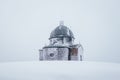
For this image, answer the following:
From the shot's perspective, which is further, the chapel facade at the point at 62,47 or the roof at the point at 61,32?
the roof at the point at 61,32

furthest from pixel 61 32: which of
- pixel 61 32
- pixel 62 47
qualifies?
pixel 62 47

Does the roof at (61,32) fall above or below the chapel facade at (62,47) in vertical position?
above

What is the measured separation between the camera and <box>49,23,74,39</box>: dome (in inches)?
656

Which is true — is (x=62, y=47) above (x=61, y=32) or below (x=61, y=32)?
below

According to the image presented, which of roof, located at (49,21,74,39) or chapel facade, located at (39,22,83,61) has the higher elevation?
roof, located at (49,21,74,39)

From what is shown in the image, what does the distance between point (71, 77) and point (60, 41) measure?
14862mm

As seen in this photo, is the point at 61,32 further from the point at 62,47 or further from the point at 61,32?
the point at 62,47

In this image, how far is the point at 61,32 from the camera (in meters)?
16.8

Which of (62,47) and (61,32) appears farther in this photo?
(61,32)

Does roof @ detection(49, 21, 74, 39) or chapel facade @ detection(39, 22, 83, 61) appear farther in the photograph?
roof @ detection(49, 21, 74, 39)

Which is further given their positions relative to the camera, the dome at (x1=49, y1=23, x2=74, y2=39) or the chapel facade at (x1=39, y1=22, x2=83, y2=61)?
the dome at (x1=49, y1=23, x2=74, y2=39)

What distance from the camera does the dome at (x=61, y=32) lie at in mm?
16656
